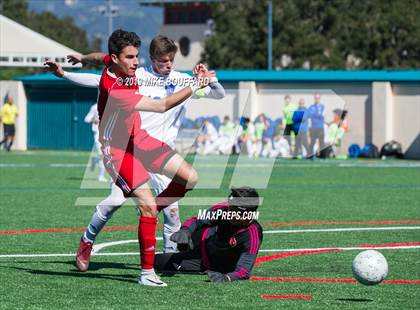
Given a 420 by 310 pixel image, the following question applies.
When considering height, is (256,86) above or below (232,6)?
below

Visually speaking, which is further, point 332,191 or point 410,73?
point 410,73

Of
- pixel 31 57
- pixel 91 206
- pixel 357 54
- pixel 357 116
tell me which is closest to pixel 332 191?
pixel 91 206

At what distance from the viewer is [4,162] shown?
109 ft

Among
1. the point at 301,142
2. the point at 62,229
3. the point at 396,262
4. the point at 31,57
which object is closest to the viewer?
the point at 396,262

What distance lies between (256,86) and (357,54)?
20514 millimetres

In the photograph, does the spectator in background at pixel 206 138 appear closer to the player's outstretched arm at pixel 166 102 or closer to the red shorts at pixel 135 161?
the red shorts at pixel 135 161

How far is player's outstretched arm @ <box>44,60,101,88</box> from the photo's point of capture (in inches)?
410

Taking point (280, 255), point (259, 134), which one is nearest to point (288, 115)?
point (259, 134)

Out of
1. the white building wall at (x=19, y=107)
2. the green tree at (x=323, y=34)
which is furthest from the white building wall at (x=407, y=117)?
the green tree at (x=323, y=34)

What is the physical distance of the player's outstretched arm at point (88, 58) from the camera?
10.8 m

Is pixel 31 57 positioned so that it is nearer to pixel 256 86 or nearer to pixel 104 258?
pixel 256 86

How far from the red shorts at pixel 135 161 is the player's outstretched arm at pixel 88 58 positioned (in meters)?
1.06

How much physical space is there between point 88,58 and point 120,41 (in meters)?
1.05

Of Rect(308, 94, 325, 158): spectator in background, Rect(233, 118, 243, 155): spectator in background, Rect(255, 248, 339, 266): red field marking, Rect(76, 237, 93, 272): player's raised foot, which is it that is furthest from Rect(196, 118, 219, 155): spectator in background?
Rect(76, 237, 93, 272): player's raised foot
